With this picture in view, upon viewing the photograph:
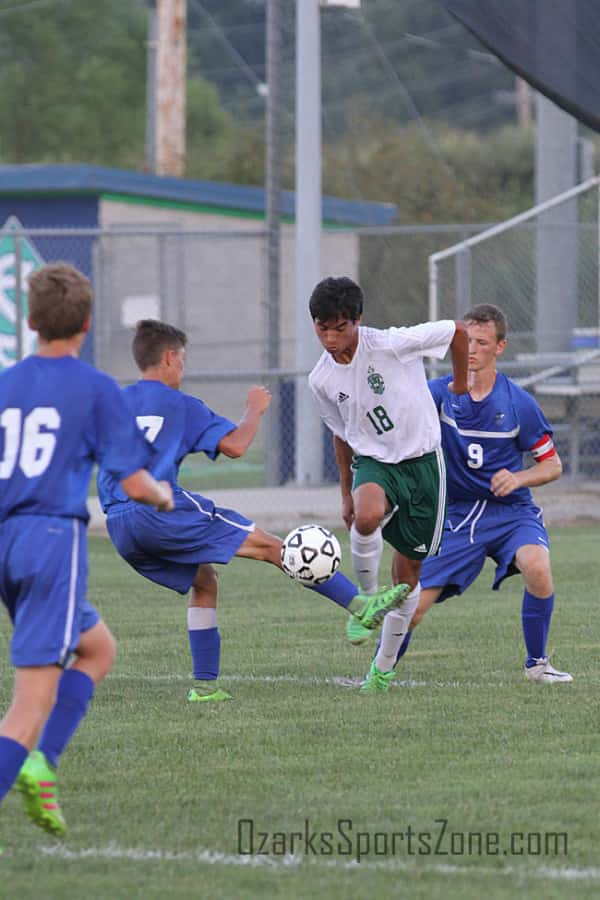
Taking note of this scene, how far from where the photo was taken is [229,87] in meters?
56.3

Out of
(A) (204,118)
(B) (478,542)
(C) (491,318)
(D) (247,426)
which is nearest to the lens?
(D) (247,426)

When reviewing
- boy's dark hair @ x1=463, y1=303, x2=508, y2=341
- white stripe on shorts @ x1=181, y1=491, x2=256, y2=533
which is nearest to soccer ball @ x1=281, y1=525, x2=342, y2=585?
white stripe on shorts @ x1=181, y1=491, x2=256, y2=533

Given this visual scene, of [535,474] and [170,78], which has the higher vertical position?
[170,78]

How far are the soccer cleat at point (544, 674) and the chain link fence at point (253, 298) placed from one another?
7465 mm

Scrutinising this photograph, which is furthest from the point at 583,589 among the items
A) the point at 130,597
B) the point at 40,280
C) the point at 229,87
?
the point at 229,87

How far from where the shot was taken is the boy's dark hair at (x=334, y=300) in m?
6.86

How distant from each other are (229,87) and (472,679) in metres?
50.7

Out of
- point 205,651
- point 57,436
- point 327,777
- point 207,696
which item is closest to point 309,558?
point 205,651

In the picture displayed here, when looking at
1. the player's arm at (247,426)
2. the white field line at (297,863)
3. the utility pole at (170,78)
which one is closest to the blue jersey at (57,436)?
the white field line at (297,863)

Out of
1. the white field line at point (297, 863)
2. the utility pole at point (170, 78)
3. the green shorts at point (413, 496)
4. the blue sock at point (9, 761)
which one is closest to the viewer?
the white field line at point (297, 863)

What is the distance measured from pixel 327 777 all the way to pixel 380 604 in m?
1.27

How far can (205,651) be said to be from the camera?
24.0ft

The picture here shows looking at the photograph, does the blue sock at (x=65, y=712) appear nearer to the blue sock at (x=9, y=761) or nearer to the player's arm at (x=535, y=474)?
the blue sock at (x=9, y=761)

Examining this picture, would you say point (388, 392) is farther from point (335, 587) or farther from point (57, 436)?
point (57, 436)
